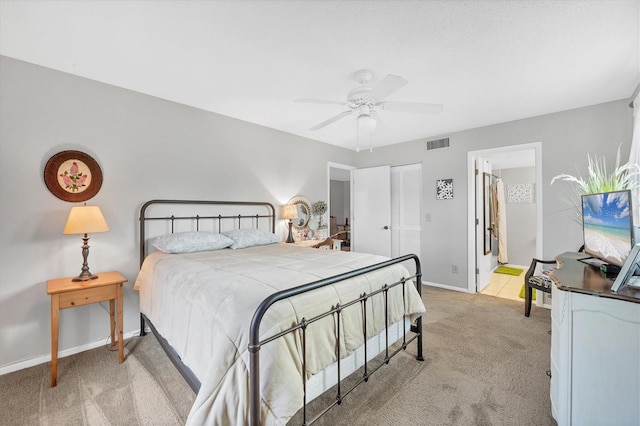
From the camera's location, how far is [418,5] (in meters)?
1.75

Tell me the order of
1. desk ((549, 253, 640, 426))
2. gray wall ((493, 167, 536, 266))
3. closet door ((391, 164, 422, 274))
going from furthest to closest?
gray wall ((493, 167, 536, 266)), closet door ((391, 164, 422, 274)), desk ((549, 253, 640, 426))

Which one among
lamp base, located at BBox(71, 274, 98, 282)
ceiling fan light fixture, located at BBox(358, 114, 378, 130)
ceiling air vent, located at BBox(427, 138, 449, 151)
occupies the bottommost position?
lamp base, located at BBox(71, 274, 98, 282)

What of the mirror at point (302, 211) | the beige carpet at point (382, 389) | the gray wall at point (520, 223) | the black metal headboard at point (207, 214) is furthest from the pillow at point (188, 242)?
the gray wall at point (520, 223)

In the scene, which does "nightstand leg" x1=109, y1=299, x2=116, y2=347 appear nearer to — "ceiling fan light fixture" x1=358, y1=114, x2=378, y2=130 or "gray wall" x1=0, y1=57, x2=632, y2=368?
"gray wall" x1=0, y1=57, x2=632, y2=368

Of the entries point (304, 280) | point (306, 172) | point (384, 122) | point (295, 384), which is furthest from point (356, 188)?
point (295, 384)

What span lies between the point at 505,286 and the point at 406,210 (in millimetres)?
2035

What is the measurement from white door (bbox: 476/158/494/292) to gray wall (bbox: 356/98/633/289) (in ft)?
0.79

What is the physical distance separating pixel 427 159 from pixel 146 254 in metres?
4.32

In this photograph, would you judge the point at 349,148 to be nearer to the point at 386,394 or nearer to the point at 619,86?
the point at 619,86

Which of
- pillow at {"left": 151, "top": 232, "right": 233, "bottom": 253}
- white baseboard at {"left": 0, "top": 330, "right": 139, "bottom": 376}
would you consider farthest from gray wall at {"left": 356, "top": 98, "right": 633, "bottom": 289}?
white baseboard at {"left": 0, "top": 330, "right": 139, "bottom": 376}

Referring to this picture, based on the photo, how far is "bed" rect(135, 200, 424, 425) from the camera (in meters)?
1.28

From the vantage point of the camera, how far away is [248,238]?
336 centimetres

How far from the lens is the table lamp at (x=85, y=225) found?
2.31 meters

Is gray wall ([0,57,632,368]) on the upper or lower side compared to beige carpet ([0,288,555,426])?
upper
